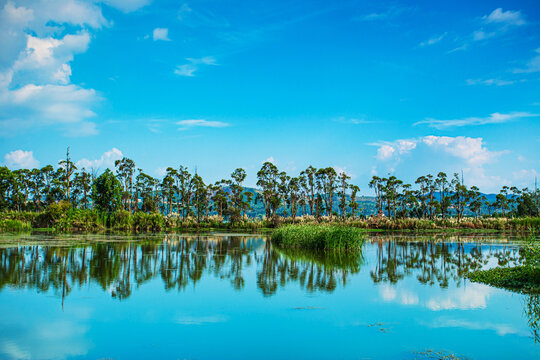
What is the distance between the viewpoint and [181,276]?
14.5 meters

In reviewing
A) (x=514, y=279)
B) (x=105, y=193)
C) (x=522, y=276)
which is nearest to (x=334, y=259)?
(x=514, y=279)

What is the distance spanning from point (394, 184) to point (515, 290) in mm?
48512

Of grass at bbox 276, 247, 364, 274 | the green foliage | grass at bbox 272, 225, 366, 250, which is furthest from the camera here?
the green foliage

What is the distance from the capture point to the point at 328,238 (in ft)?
78.0

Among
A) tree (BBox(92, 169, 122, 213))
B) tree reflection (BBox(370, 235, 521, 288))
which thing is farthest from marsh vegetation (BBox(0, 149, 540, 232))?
tree reflection (BBox(370, 235, 521, 288))

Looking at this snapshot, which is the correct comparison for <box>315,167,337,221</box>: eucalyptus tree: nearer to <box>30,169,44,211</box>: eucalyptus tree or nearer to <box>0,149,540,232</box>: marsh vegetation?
<box>0,149,540,232</box>: marsh vegetation

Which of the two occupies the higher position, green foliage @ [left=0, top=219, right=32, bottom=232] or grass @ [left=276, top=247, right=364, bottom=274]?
green foliage @ [left=0, top=219, right=32, bottom=232]

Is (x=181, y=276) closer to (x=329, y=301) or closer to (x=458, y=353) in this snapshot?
(x=329, y=301)

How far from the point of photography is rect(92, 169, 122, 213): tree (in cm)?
4497

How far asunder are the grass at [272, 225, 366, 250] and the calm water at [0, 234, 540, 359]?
6.25 meters

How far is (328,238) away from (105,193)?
30449mm

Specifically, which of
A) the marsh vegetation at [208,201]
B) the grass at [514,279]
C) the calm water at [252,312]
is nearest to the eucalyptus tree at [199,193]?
the marsh vegetation at [208,201]

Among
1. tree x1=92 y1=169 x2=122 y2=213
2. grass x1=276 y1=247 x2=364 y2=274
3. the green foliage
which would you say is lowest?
grass x1=276 y1=247 x2=364 y2=274

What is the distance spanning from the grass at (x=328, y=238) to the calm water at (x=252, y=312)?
Result: 20.5 ft
